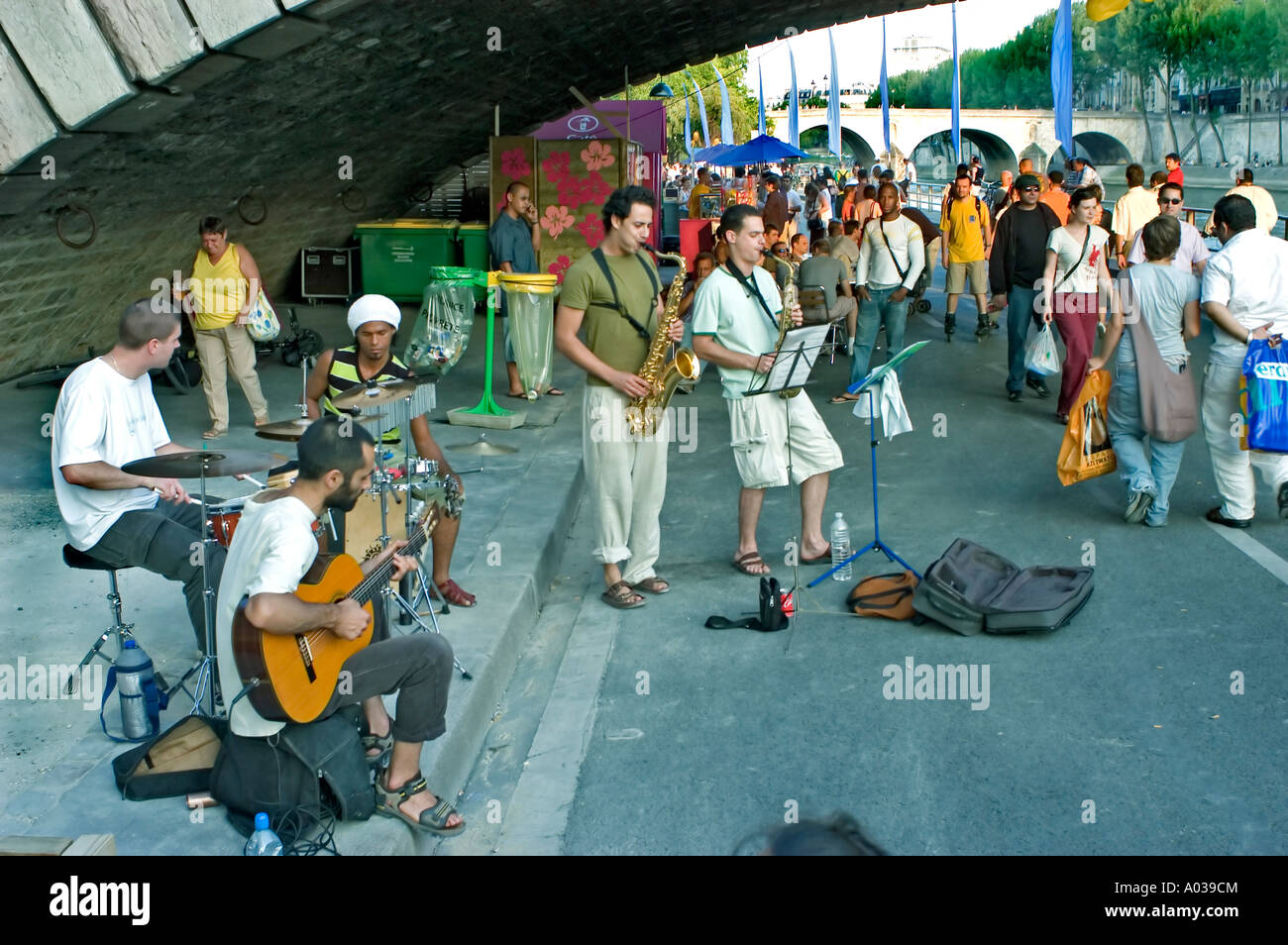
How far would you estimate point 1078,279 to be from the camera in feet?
35.8

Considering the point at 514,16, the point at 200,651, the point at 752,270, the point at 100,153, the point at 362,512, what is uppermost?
the point at 514,16

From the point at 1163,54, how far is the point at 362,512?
82.0 metres

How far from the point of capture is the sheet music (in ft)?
22.9

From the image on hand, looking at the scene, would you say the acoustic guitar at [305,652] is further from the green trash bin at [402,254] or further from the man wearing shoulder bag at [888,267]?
the green trash bin at [402,254]

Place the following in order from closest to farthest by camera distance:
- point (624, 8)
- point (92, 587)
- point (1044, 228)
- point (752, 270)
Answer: point (92, 587) → point (752, 270) → point (1044, 228) → point (624, 8)

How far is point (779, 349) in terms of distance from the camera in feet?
22.9

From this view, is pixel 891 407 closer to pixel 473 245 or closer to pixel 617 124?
pixel 473 245

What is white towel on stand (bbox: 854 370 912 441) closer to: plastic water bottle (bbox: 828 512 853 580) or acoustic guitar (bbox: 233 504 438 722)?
plastic water bottle (bbox: 828 512 853 580)

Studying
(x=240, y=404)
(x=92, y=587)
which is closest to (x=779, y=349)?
(x=92, y=587)

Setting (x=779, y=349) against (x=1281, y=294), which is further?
(x=1281, y=294)

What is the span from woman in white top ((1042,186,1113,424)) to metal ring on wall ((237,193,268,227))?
8512 millimetres

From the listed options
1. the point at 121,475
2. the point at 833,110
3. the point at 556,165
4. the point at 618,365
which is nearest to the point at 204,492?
the point at 121,475

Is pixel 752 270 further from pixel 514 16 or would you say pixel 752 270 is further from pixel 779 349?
pixel 514 16
